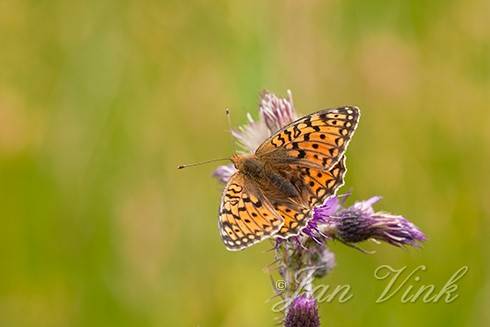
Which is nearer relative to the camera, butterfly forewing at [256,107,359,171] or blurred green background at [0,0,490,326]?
butterfly forewing at [256,107,359,171]

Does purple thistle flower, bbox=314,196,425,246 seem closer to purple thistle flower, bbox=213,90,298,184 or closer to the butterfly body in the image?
the butterfly body

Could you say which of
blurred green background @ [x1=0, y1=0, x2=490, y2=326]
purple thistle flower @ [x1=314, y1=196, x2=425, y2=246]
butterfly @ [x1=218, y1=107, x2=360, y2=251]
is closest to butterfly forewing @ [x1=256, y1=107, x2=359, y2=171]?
butterfly @ [x1=218, y1=107, x2=360, y2=251]

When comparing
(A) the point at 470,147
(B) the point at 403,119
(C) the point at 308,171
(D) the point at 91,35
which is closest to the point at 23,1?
(D) the point at 91,35

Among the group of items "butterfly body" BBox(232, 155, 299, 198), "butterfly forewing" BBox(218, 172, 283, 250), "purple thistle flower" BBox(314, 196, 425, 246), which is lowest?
"purple thistle flower" BBox(314, 196, 425, 246)

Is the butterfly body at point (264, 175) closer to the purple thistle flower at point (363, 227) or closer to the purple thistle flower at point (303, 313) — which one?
the purple thistle flower at point (363, 227)

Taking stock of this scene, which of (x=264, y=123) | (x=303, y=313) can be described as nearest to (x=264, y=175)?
(x=264, y=123)
